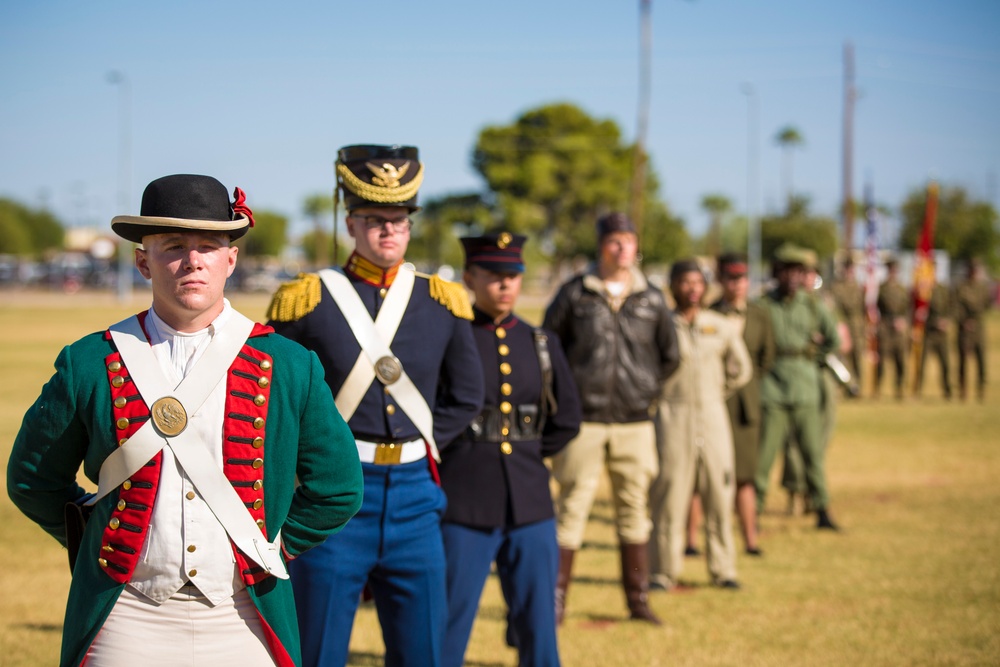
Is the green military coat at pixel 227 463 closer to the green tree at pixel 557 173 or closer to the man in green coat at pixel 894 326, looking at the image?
the man in green coat at pixel 894 326

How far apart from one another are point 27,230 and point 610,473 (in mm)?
115770

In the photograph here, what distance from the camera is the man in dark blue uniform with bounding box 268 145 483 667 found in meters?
4.12

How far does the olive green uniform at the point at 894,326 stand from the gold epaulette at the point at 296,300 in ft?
50.9

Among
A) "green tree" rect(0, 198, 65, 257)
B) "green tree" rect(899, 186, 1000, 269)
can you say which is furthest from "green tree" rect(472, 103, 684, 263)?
"green tree" rect(0, 198, 65, 257)

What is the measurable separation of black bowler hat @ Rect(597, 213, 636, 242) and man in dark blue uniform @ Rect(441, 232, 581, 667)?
4.48 feet

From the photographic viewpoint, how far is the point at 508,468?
5.22m

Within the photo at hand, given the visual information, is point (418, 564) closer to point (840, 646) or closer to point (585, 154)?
point (840, 646)

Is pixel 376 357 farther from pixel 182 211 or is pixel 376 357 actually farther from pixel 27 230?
pixel 27 230

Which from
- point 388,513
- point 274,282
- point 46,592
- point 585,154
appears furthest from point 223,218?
point 585,154

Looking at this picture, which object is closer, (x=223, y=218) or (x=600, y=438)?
(x=223, y=218)

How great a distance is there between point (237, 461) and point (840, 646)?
4.49 meters

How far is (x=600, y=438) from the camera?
6770mm

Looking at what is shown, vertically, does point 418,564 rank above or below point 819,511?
above

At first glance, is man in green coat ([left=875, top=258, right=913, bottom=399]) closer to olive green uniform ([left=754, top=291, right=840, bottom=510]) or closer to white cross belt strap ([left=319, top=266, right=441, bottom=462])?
olive green uniform ([left=754, top=291, right=840, bottom=510])
